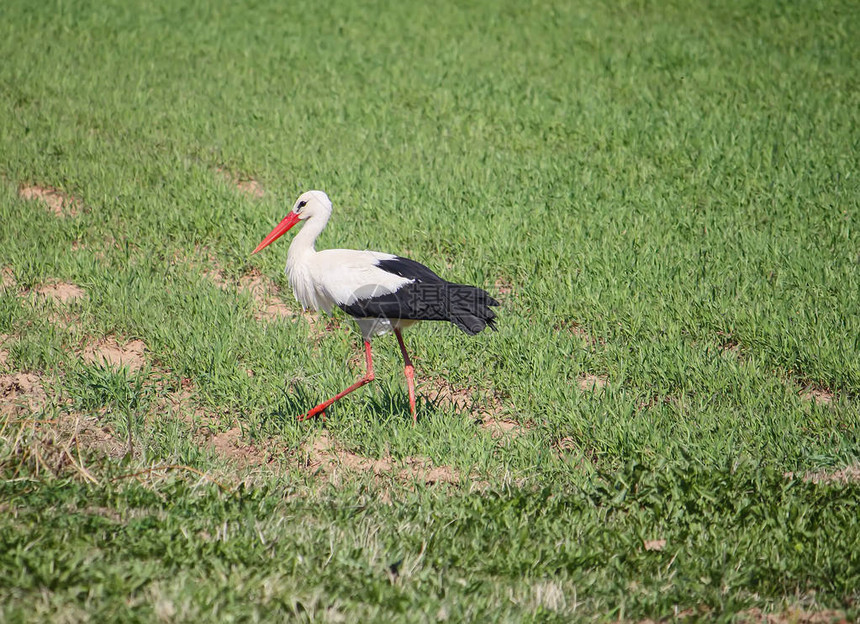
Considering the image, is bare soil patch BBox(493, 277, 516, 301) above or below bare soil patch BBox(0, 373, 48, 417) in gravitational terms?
above

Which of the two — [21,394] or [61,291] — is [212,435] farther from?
[61,291]

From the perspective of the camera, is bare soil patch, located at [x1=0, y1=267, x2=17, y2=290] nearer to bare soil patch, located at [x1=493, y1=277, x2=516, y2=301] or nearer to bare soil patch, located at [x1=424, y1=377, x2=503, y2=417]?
bare soil patch, located at [x1=424, y1=377, x2=503, y2=417]

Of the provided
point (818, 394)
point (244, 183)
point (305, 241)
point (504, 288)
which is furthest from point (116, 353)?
point (818, 394)

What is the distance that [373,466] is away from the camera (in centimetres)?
466

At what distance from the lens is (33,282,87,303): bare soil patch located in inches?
249

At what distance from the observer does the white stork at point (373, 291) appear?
4.80 m

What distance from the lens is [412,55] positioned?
1187 cm

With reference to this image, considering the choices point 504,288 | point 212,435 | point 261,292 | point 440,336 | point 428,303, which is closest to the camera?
point 428,303

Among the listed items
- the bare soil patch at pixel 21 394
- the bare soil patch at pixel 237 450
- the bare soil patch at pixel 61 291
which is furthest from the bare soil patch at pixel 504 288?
the bare soil patch at pixel 21 394

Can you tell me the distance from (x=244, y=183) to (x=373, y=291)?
4048 mm

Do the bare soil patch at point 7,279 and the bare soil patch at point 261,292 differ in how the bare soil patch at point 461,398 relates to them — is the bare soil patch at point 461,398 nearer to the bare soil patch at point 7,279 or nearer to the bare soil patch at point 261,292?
the bare soil patch at point 261,292

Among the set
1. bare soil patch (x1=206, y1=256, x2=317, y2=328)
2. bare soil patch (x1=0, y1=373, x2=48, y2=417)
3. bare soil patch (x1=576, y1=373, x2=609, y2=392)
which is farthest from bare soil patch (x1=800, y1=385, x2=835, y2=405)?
bare soil patch (x1=0, y1=373, x2=48, y2=417)

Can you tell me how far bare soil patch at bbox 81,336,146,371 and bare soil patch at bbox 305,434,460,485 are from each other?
1.59 meters

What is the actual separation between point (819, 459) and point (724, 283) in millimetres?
2266
